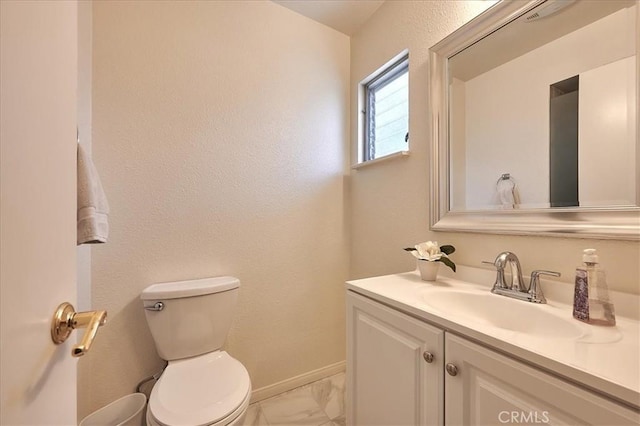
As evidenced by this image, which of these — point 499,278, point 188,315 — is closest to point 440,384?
point 499,278

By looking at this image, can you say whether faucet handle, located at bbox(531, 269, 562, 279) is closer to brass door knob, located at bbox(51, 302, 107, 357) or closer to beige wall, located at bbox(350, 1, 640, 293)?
beige wall, located at bbox(350, 1, 640, 293)

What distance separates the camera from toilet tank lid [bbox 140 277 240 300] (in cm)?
119

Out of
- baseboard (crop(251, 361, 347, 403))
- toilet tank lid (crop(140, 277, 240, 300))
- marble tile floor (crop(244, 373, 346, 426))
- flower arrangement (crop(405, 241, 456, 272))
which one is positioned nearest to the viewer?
flower arrangement (crop(405, 241, 456, 272))

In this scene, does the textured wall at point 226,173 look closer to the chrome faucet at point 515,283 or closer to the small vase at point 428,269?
the small vase at point 428,269

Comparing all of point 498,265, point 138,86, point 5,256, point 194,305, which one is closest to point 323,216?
point 194,305

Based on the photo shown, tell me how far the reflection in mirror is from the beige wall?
0.46ft

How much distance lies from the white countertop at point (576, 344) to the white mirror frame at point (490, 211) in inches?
7.5

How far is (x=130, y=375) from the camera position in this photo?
127cm

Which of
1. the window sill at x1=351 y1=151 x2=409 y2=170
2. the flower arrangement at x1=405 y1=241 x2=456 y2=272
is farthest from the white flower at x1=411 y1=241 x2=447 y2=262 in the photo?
the window sill at x1=351 y1=151 x2=409 y2=170

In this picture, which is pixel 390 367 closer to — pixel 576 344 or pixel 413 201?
pixel 576 344

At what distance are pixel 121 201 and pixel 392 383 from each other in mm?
1425

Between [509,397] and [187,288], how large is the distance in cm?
125

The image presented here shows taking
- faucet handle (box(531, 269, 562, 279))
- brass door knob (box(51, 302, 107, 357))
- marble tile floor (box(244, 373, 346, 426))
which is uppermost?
brass door knob (box(51, 302, 107, 357))

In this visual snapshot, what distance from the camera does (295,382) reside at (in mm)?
1660
